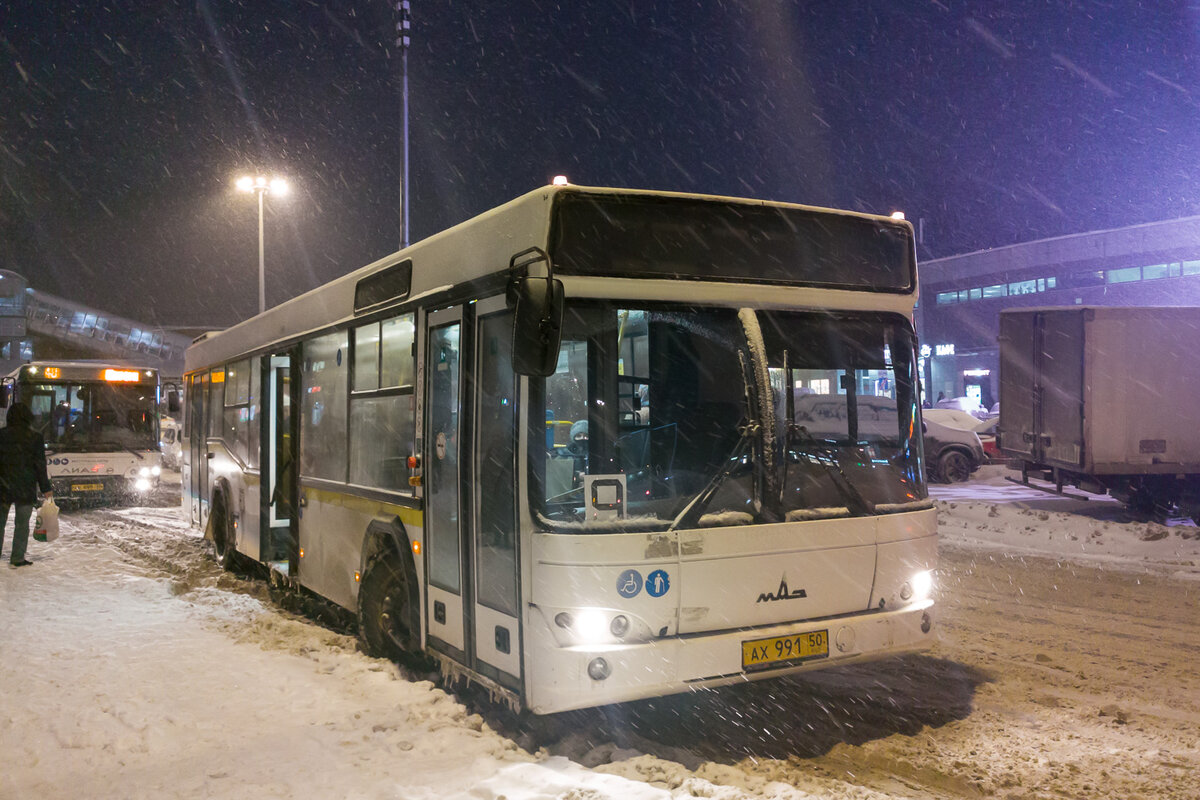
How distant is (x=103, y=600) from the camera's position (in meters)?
9.55

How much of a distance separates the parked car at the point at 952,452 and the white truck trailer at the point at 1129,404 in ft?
19.2

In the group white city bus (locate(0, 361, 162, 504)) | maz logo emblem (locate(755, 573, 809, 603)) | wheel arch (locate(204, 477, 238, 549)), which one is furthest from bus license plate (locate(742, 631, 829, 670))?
white city bus (locate(0, 361, 162, 504))

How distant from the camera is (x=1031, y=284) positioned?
60.3m

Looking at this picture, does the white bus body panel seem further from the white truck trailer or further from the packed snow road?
the white truck trailer

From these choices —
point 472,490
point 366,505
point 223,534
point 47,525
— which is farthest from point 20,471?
point 472,490

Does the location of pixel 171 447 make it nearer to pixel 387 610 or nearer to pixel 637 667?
pixel 387 610

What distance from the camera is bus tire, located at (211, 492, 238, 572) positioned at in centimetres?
1171

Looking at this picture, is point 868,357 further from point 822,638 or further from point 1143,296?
point 1143,296

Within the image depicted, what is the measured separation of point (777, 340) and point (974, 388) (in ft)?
161

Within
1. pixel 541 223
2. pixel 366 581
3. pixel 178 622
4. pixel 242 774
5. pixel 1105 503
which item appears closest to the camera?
pixel 242 774

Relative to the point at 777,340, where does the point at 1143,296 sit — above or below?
above

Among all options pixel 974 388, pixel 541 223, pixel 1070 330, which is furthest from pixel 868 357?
pixel 974 388

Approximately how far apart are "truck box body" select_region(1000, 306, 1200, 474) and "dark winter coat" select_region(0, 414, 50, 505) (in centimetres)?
1547

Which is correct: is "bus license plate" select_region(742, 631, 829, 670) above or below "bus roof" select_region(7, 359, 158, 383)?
below
